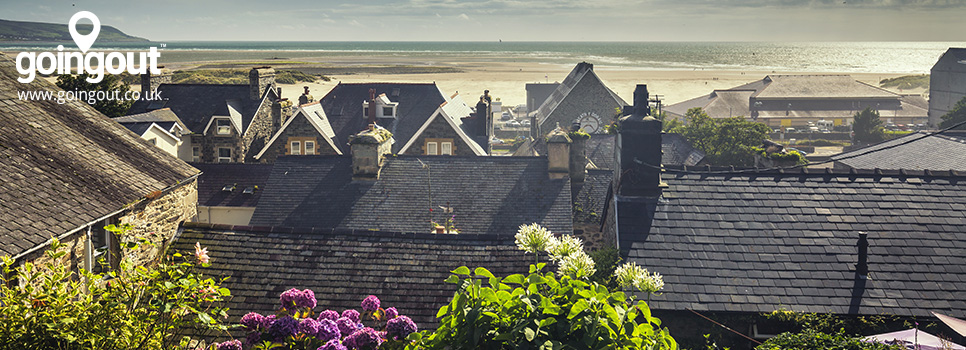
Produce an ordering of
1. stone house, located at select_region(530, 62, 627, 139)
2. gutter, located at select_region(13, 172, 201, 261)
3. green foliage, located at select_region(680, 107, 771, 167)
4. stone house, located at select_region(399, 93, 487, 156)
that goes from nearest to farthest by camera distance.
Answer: gutter, located at select_region(13, 172, 201, 261), green foliage, located at select_region(680, 107, 771, 167), stone house, located at select_region(399, 93, 487, 156), stone house, located at select_region(530, 62, 627, 139)

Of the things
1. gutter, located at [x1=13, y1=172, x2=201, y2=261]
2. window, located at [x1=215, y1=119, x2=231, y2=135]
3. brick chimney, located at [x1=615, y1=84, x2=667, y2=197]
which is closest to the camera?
gutter, located at [x1=13, y1=172, x2=201, y2=261]

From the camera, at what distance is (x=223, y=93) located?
141 ft

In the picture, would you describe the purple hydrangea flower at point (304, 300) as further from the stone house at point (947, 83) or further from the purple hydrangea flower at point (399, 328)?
the stone house at point (947, 83)

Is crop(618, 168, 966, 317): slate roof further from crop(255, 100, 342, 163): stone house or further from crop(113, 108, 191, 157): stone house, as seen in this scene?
crop(113, 108, 191, 157): stone house

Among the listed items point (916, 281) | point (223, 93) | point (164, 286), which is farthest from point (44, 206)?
point (223, 93)

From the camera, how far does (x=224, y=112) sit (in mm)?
40625

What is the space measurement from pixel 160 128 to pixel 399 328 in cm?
3130

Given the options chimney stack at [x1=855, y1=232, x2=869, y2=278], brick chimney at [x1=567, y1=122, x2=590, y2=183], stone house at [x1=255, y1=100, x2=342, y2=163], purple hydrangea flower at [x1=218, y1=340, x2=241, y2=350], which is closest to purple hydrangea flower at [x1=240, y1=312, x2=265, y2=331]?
purple hydrangea flower at [x1=218, y1=340, x2=241, y2=350]

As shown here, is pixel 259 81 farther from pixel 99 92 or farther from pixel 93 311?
pixel 93 311

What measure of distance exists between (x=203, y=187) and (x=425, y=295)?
19.1 metres

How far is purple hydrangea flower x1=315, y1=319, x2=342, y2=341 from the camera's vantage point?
19.6ft

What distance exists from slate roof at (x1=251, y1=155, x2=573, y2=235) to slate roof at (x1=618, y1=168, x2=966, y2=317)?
24.1 ft

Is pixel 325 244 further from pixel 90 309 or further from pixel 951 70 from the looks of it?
pixel 951 70

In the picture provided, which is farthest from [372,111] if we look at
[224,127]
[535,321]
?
[535,321]
